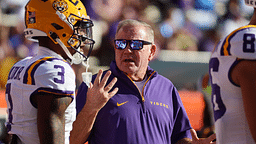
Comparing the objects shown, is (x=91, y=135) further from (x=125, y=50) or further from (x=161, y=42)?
(x=161, y=42)

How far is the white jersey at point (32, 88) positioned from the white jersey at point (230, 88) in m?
0.86

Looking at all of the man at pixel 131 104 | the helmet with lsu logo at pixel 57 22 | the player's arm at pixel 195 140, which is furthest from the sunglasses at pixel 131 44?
the player's arm at pixel 195 140

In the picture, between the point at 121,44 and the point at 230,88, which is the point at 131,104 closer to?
the point at 121,44

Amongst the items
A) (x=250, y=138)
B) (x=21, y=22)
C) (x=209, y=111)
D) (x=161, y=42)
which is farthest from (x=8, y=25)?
(x=250, y=138)

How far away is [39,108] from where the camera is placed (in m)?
1.65

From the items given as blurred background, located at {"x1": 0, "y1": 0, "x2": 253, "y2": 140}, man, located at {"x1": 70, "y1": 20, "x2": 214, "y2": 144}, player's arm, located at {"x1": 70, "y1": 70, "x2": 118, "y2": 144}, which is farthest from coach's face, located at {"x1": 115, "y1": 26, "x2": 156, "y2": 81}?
blurred background, located at {"x1": 0, "y1": 0, "x2": 253, "y2": 140}

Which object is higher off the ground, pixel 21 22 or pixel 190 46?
pixel 21 22

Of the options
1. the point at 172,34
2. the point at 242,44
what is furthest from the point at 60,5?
the point at 172,34

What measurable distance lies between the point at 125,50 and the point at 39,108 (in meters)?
1.25

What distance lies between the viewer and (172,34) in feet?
20.1

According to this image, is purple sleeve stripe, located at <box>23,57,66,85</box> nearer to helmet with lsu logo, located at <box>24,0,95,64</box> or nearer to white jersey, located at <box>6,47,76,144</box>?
white jersey, located at <box>6,47,76,144</box>

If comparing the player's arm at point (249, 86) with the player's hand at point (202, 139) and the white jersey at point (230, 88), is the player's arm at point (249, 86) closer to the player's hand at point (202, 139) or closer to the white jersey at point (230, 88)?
the white jersey at point (230, 88)

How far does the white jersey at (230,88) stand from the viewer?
145cm

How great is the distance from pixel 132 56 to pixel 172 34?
3539 millimetres
